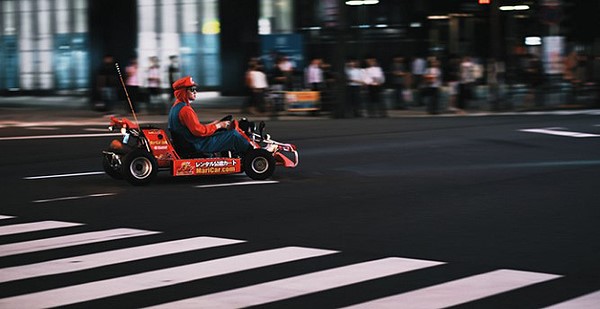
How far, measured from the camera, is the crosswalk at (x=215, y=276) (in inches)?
301

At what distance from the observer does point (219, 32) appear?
154ft

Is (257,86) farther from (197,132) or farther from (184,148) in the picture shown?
(197,132)

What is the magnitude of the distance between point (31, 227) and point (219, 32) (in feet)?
119

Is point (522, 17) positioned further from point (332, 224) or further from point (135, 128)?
point (332, 224)

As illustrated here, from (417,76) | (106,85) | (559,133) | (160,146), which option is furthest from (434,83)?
(160,146)

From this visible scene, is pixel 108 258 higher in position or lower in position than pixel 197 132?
lower

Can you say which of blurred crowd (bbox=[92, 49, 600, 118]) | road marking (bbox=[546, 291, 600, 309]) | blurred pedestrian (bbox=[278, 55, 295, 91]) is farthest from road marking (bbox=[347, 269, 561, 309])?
blurred pedestrian (bbox=[278, 55, 295, 91])

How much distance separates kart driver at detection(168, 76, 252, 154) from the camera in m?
15.0

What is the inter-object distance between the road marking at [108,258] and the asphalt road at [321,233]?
0.7 inches

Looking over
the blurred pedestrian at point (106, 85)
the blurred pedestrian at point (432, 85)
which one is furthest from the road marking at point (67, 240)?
the blurred pedestrian at point (106, 85)

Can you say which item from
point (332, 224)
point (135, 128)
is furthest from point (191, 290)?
point (135, 128)

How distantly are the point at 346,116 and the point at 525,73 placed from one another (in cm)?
722

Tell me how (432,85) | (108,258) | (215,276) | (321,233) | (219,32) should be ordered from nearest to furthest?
(215,276) → (108,258) → (321,233) → (432,85) → (219,32)

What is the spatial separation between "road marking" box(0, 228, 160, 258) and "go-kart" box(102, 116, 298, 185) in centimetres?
367
